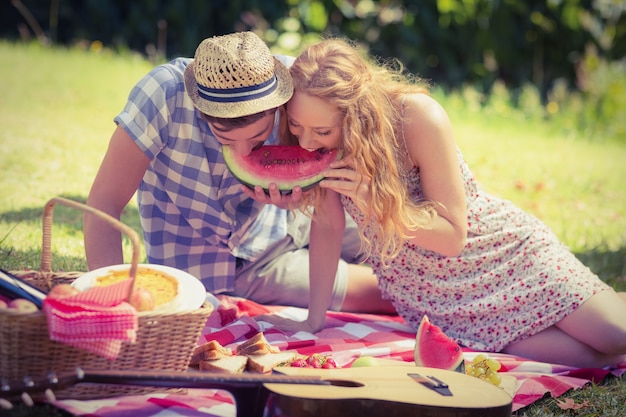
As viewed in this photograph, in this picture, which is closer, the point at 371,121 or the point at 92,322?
the point at 92,322

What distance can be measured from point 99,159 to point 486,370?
13.8 feet

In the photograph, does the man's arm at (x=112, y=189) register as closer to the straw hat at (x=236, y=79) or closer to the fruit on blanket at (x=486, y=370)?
the straw hat at (x=236, y=79)

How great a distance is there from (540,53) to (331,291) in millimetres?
7230

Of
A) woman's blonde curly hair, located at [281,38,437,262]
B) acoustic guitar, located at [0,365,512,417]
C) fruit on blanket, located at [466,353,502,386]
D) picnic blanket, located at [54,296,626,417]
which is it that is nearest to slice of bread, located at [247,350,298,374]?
picnic blanket, located at [54,296,626,417]

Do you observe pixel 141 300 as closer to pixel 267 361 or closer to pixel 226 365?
pixel 226 365

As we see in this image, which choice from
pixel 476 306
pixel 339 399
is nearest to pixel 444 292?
pixel 476 306

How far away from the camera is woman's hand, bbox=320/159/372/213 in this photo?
3541mm

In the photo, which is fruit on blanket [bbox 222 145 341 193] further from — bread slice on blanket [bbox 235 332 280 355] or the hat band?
bread slice on blanket [bbox 235 332 280 355]

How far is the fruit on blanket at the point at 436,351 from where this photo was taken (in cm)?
340

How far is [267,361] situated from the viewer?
333cm

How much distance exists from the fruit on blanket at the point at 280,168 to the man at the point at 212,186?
67 mm

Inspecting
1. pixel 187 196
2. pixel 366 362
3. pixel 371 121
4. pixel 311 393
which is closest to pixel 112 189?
pixel 187 196

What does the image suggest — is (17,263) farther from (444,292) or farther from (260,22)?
(260,22)

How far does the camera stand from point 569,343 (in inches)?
152
